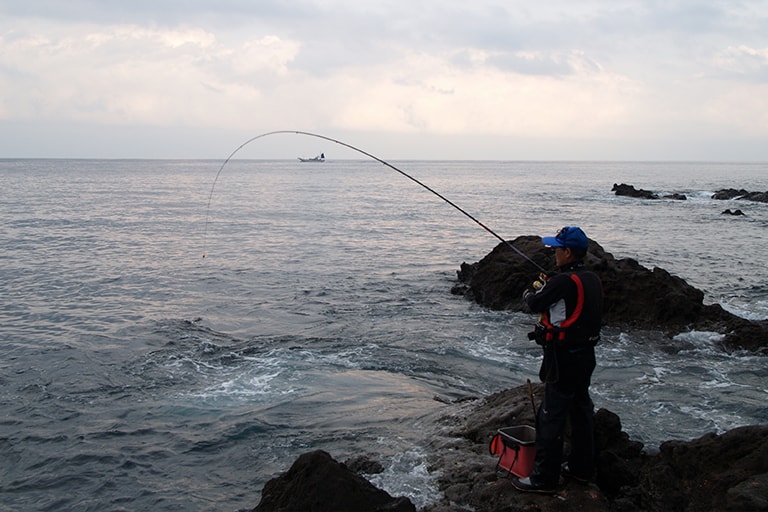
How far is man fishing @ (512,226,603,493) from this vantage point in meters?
4.75

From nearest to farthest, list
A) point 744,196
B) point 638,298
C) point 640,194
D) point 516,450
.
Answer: point 516,450
point 638,298
point 744,196
point 640,194

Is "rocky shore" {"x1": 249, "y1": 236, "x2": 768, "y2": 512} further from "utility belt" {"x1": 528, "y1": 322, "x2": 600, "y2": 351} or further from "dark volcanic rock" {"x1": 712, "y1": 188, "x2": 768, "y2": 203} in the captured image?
"dark volcanic rock" {"x1": 712, "y1": 188, "x2": 768, "y2": 203}

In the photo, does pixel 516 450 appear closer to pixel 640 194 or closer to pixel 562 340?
pixel 562 340

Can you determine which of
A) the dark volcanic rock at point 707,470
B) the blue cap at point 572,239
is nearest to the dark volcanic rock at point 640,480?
the dark volcanic rock at point 707,470

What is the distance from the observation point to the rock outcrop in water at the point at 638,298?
36.4ft

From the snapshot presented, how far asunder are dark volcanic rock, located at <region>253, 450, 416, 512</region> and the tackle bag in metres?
0.93

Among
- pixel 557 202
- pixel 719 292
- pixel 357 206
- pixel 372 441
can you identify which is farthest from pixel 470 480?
pixel 557 202

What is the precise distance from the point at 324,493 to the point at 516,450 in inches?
62.3

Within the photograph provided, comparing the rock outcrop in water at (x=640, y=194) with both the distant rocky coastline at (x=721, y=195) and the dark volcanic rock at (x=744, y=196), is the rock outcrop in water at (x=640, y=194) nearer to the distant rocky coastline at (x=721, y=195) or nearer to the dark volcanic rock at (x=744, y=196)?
the distant rocky coastline at (x=721, y=195)

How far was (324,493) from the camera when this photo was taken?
4797 mm

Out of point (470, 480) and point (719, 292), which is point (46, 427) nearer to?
point (470, 480)

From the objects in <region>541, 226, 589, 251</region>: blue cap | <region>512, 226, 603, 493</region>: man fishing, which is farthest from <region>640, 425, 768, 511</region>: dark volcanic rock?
<region>541, 226, 589, 251</region>: blue cap

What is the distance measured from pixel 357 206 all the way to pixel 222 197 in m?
12.9

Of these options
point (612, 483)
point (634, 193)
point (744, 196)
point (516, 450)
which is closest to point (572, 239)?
point (516, 450)
